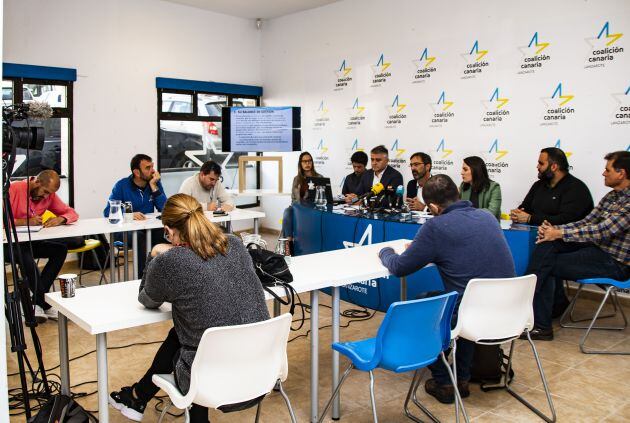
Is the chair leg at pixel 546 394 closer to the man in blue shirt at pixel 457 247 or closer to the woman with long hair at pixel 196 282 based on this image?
the man in blue shirt at pixel 457 247

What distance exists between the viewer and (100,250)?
5746mm

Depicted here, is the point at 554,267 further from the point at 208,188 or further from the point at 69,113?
the point at 69,113

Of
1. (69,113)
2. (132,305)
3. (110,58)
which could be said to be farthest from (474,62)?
(132,305)

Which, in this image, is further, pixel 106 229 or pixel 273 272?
pixel 106 229

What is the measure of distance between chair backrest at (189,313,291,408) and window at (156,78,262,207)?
566 centimetres

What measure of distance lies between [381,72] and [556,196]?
285 cm

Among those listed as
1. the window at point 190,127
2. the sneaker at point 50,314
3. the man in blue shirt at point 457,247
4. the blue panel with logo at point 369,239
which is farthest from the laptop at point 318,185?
the man in blue shirt at point 457,247

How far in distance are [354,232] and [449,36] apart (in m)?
2.55

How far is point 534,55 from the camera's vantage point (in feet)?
17.7

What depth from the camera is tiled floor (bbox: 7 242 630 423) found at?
2.97 m

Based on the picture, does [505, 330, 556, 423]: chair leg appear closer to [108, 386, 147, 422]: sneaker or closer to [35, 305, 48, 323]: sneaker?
[108, 386, 147, 422]: sneaker

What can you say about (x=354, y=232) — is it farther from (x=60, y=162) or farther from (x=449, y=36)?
(x=60, y=162)

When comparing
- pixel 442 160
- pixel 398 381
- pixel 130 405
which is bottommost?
pixel 398 381

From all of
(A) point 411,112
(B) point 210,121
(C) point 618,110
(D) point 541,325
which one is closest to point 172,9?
(B) point 210,121
